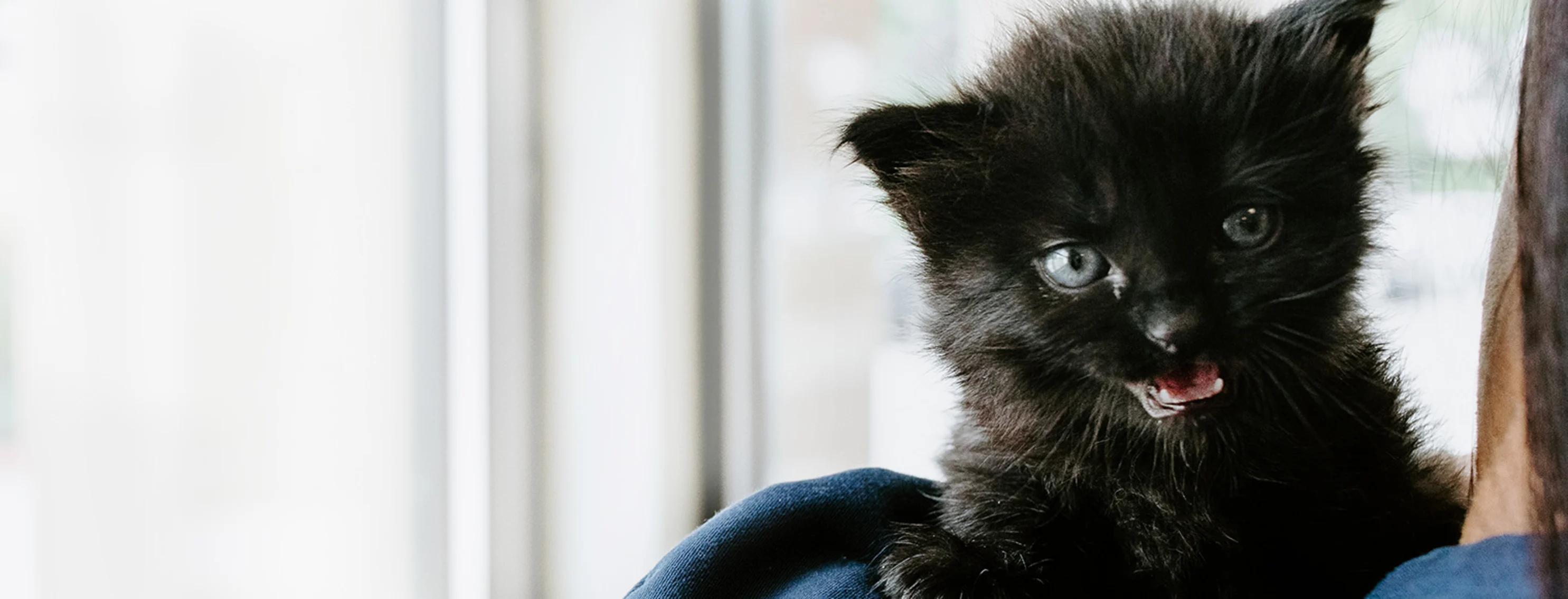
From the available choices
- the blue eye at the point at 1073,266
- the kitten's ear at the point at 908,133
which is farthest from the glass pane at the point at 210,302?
the blue eye at the point at 1073,266

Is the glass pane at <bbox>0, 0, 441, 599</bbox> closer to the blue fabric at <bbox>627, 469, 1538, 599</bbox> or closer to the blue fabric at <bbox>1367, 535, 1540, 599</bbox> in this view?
the blue fabric at <bbox>627, 469, 1538, 599</bbox>

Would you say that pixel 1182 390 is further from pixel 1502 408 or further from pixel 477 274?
pixel 477 274

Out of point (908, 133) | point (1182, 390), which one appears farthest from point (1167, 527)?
point (908, 133)

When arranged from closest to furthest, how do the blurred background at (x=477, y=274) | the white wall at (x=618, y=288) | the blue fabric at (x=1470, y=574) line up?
the blue fabric at (x=1470, y=574) → the blurred background at (x=477, y=274) → the white wall at (x=618, y=288)

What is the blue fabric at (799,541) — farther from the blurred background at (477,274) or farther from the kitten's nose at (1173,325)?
the kitten's nose at (1173,325)

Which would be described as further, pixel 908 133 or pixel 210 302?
pixel 210 302

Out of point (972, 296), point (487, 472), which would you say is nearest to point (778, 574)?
point (972, 296)

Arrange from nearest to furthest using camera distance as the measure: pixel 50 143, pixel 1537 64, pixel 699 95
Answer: pixel 1537 64 → pixel 50 143 → pixel 699 95

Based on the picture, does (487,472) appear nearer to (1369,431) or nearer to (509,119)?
(509,119)
